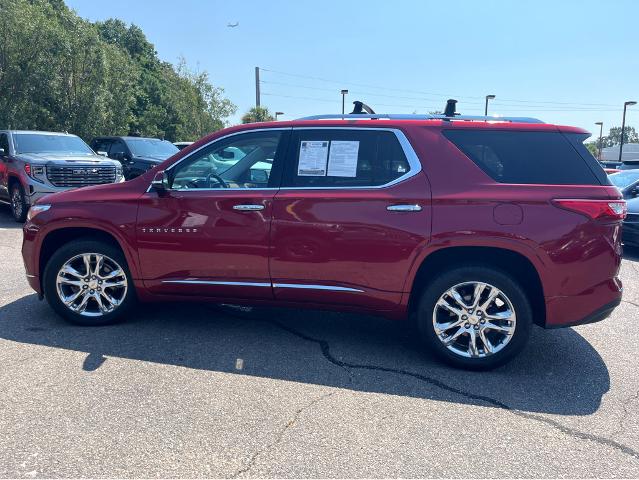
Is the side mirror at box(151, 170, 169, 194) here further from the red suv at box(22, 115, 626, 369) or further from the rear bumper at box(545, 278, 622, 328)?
the rear bumper at box(545, 278, 622, 328)

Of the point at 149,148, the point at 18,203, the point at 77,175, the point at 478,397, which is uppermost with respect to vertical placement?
the point at 149,148

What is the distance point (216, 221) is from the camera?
13.9 ft

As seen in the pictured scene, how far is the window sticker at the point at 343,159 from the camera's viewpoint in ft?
13.5

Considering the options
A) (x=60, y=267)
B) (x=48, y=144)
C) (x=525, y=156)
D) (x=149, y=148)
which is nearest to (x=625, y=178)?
(x=525, y=156)

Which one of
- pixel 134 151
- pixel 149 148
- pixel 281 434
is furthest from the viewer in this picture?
pixel 149 148

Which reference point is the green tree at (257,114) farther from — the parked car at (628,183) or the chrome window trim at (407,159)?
the chrome window trim at (407,159)

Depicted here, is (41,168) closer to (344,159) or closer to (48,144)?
(48,144)

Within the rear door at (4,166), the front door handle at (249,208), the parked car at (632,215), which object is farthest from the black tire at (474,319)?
the rear door at (4,166)

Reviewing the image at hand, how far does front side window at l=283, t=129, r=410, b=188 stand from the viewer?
4.06 metres

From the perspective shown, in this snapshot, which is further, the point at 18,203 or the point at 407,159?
the point at 18,203

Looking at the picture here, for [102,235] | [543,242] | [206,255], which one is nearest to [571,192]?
[543,242]

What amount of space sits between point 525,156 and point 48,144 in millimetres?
10470

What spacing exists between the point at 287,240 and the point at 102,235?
1757mm

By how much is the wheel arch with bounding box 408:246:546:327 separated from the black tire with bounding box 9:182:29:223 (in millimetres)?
8994
